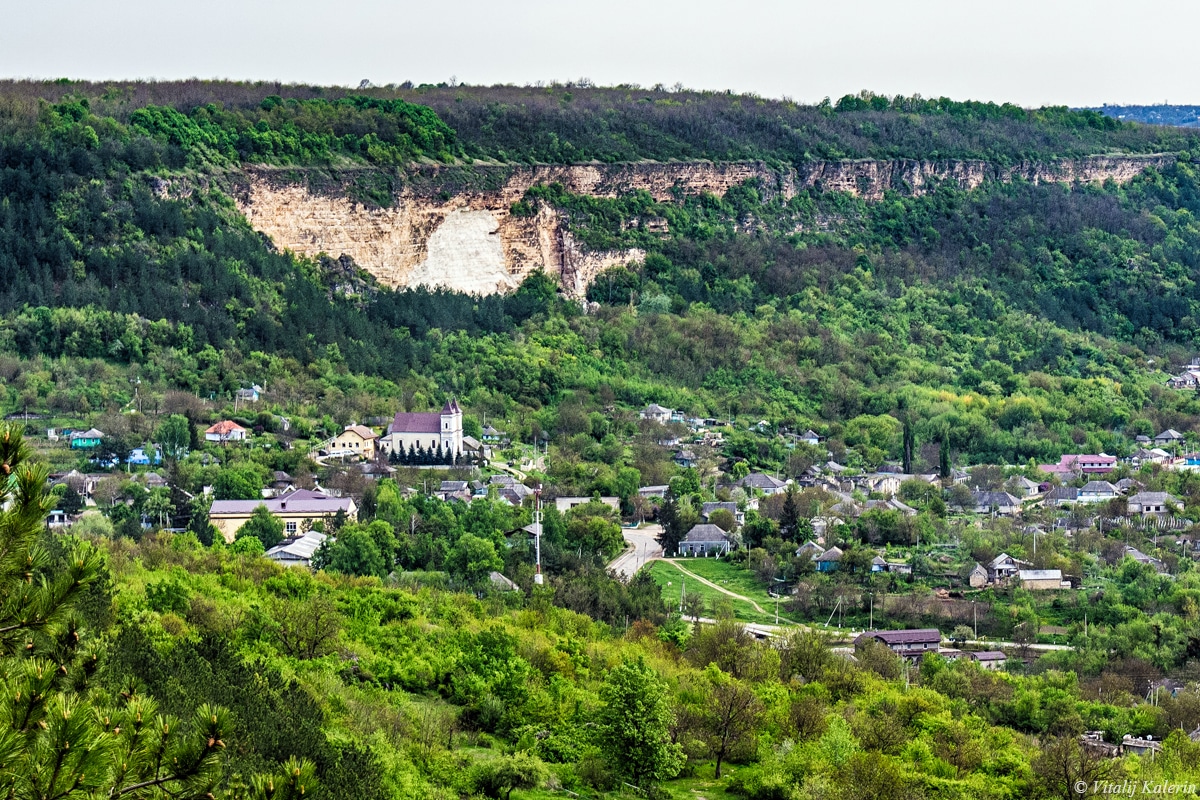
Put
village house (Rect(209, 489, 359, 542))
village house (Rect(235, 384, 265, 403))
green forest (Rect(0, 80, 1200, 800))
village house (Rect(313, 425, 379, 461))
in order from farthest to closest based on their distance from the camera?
village house (Rect(235, 384, 265, 403)) < village house (Rect(313, 425, 379, 461)) < village house (Rect(209, 489, 359, 542)) < green forest (Rect(0, 80, 1200, 800))

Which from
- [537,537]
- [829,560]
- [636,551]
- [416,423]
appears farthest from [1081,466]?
[537,537]

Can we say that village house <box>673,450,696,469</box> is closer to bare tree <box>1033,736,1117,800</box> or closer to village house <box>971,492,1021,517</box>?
village house <box>971,492,1021,517</box>

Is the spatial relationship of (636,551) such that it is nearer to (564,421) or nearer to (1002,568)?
(1002,568)

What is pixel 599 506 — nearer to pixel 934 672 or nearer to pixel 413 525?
pixel 413 525

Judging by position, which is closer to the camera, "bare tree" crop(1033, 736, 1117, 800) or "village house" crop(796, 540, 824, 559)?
"bare tree" crop(1033, 736, 1117, 800)

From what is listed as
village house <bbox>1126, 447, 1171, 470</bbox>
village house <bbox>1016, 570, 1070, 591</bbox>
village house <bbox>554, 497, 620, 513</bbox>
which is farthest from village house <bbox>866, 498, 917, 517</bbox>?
village house <bbox>1126, 447, 1171, 470</bbox>

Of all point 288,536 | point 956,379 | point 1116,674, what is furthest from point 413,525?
point 956,379

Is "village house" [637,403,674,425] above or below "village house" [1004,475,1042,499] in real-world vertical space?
above
